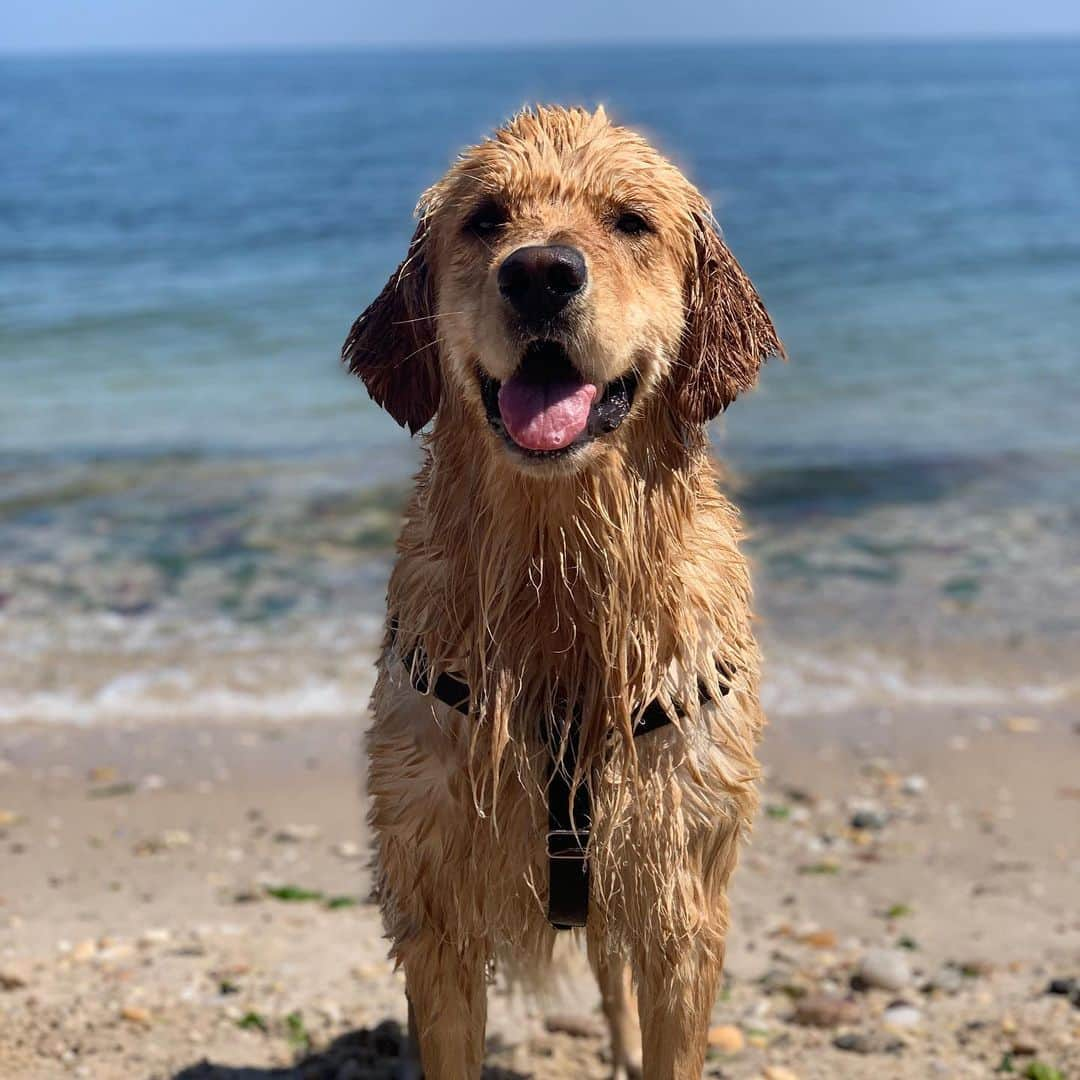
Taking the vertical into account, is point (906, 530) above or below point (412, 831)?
below

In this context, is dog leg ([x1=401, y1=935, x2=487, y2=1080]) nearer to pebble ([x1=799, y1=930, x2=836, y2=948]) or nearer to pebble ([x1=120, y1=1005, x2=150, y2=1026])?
pebble ([x1=120, y1=1005, x2=150, y2=1026])

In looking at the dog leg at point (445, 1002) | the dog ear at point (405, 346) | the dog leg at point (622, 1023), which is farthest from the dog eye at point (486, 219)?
the dog leg at point (622, 1023)

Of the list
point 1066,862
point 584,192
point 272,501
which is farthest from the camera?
point 272,501

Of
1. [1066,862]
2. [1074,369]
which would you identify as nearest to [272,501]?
[1066,862]

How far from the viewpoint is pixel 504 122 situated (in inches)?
122

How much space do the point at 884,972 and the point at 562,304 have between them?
8.73ft

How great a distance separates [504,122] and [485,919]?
5.63ft

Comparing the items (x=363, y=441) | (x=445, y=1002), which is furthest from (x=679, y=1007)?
(x=363, y=441)

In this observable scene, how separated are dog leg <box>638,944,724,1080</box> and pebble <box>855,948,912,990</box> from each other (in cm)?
145

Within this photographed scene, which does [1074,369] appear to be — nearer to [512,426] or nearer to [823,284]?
[823,284]

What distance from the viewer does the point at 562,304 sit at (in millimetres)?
2639

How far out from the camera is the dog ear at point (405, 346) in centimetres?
302

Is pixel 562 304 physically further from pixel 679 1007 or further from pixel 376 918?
pixel 376 918

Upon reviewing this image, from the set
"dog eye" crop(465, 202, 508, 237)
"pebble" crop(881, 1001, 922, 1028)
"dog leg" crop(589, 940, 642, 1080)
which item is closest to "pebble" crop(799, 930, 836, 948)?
"pebble" crop(881, 1001, 922, 1028)
